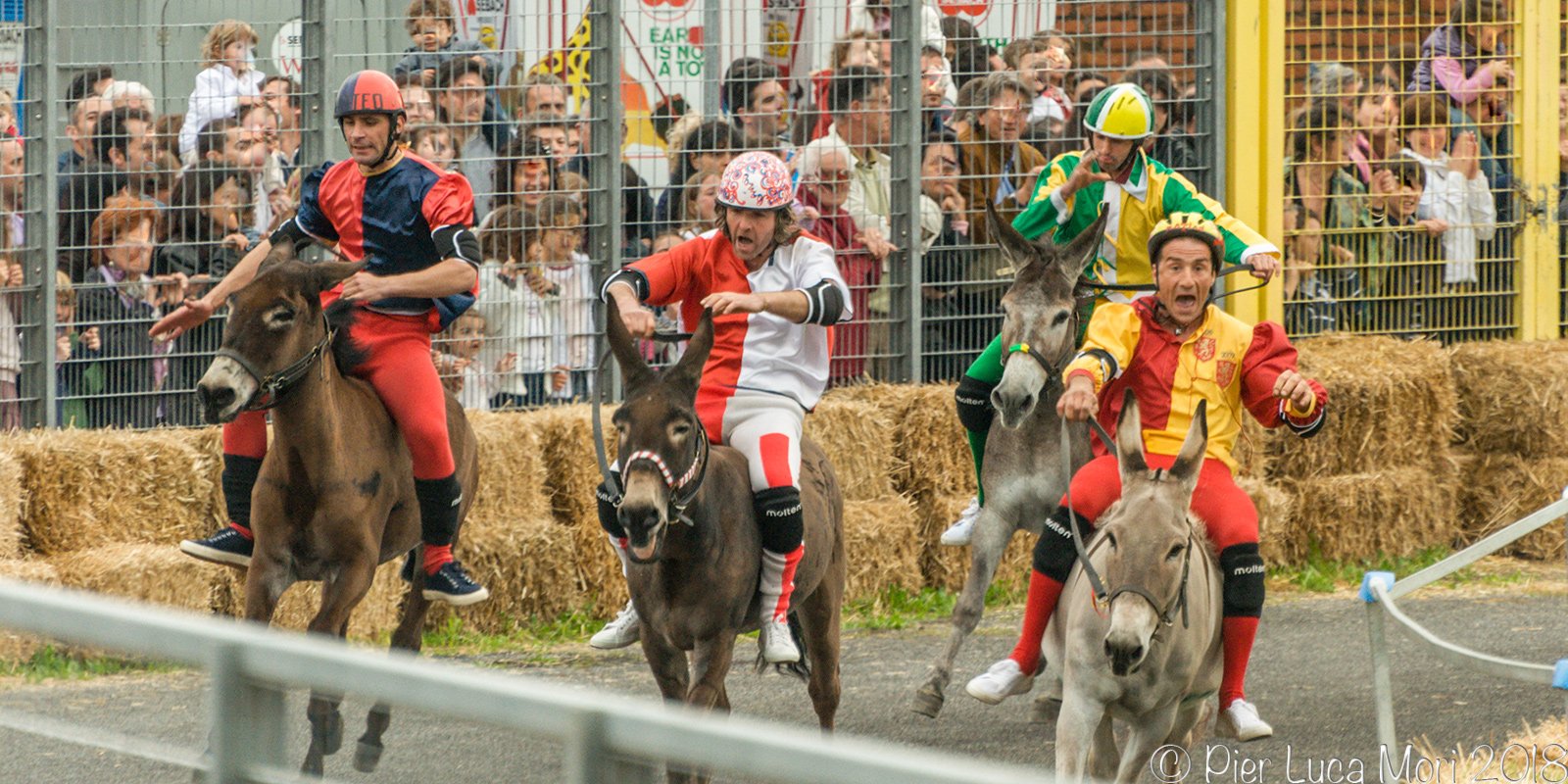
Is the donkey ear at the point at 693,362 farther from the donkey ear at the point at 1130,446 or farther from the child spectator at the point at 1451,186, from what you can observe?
the child spectator at the point at 1451,186

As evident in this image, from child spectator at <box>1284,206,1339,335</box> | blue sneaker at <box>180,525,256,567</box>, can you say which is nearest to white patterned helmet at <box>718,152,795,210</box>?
blue sneaker at <box>180,525,256,567</box>

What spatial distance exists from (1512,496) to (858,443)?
442 centimetres

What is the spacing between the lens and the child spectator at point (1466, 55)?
12805mm

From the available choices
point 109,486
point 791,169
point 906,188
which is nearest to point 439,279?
point 109,486

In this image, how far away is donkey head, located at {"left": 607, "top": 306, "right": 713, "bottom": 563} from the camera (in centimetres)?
640

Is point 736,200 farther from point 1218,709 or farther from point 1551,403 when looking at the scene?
point 1551,403

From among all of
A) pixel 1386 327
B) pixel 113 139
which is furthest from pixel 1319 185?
pixel 113 139

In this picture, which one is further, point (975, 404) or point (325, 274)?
point (975, 404)

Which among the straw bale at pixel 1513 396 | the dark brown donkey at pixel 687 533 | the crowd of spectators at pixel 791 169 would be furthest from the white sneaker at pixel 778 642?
the straw bale at pixel 1513 396

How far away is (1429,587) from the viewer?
12.0 m

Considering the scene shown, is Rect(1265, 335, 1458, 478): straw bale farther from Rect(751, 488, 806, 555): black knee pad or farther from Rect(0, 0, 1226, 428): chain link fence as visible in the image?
Rect(751, 488, 806, 555): black knee pad

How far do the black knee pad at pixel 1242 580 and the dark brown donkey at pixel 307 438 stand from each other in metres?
3.11

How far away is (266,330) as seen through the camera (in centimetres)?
707

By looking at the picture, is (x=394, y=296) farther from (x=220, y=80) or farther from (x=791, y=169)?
(x=791, y=169)
